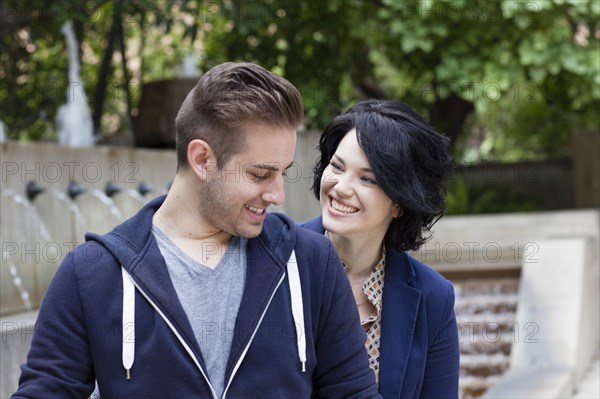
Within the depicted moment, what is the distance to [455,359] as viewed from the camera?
3.20 metres

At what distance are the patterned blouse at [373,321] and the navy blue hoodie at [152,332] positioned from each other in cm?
74

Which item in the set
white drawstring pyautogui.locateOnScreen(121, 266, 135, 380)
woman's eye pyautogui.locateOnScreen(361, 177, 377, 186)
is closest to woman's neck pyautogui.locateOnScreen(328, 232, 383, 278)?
woman's eye pyautogui.locateOnScreen(361, 177, 377, 186)

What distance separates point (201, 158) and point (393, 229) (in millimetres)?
1164

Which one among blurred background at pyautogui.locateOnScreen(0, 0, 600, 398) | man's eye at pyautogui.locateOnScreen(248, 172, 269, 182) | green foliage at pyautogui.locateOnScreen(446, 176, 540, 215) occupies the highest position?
man's eye at pyautogui.locateOnScreen(248, 172, 269, 182)

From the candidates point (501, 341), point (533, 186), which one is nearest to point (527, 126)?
point (533, 186)

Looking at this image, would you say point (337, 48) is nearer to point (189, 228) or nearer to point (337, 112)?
point (337, 112)

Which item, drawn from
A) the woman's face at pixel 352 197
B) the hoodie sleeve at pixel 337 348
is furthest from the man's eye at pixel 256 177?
the woman's face at pixel 352 197

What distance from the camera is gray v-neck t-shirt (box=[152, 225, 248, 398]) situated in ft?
7.38

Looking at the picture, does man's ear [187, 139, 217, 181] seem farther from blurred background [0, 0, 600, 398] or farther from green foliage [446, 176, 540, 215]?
green foliage [446, 176, 540, 215]

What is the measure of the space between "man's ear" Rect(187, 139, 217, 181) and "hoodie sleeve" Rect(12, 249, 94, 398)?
37 cm

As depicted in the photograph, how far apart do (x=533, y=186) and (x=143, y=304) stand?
11.9 metres

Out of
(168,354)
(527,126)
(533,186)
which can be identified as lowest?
(533,186)

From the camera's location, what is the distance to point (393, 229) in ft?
10.7

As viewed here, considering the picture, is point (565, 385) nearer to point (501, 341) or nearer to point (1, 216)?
point (501, 341)
